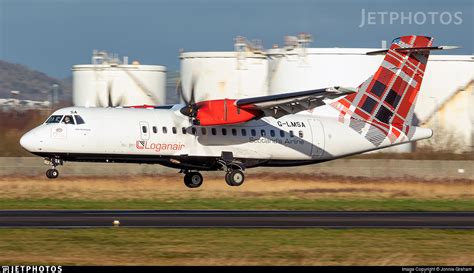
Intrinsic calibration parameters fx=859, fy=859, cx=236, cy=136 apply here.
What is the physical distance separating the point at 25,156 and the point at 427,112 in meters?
23.9

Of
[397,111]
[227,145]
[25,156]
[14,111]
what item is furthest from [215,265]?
[14,111]

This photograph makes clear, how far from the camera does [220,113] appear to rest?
1245 inches

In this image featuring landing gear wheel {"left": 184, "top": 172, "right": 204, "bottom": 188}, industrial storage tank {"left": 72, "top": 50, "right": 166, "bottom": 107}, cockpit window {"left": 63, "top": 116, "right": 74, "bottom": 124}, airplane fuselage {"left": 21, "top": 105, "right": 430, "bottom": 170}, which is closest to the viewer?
airplane fuselage {"left": 21, "top": 105, "right": 430, "bottom": 170}

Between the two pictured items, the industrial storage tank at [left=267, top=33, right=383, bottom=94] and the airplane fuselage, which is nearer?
the airplane fuselage

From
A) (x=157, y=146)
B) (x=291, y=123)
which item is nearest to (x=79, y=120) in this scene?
(x=157, y=146)

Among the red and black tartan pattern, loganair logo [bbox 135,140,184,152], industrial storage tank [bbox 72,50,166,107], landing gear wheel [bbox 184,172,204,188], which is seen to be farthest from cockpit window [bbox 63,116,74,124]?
industrial storage tank [bbox 72,50,166,107]

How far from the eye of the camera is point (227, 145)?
32.5 m

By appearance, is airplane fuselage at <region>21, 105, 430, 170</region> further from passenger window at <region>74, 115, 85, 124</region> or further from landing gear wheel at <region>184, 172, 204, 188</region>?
landing gear wheel at <region>184, 172, 204, 188</region>

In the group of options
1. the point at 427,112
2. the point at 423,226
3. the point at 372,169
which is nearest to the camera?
the point at 423,226

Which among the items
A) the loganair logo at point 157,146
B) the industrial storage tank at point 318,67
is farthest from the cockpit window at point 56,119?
the industrial storage tank at point 318,67

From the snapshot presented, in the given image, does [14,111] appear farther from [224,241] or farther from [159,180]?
[224,241]

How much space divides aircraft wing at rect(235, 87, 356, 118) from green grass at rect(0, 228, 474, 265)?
9.45 m

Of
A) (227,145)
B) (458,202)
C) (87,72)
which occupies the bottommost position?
(458,202)

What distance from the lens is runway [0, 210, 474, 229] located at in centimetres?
2253
